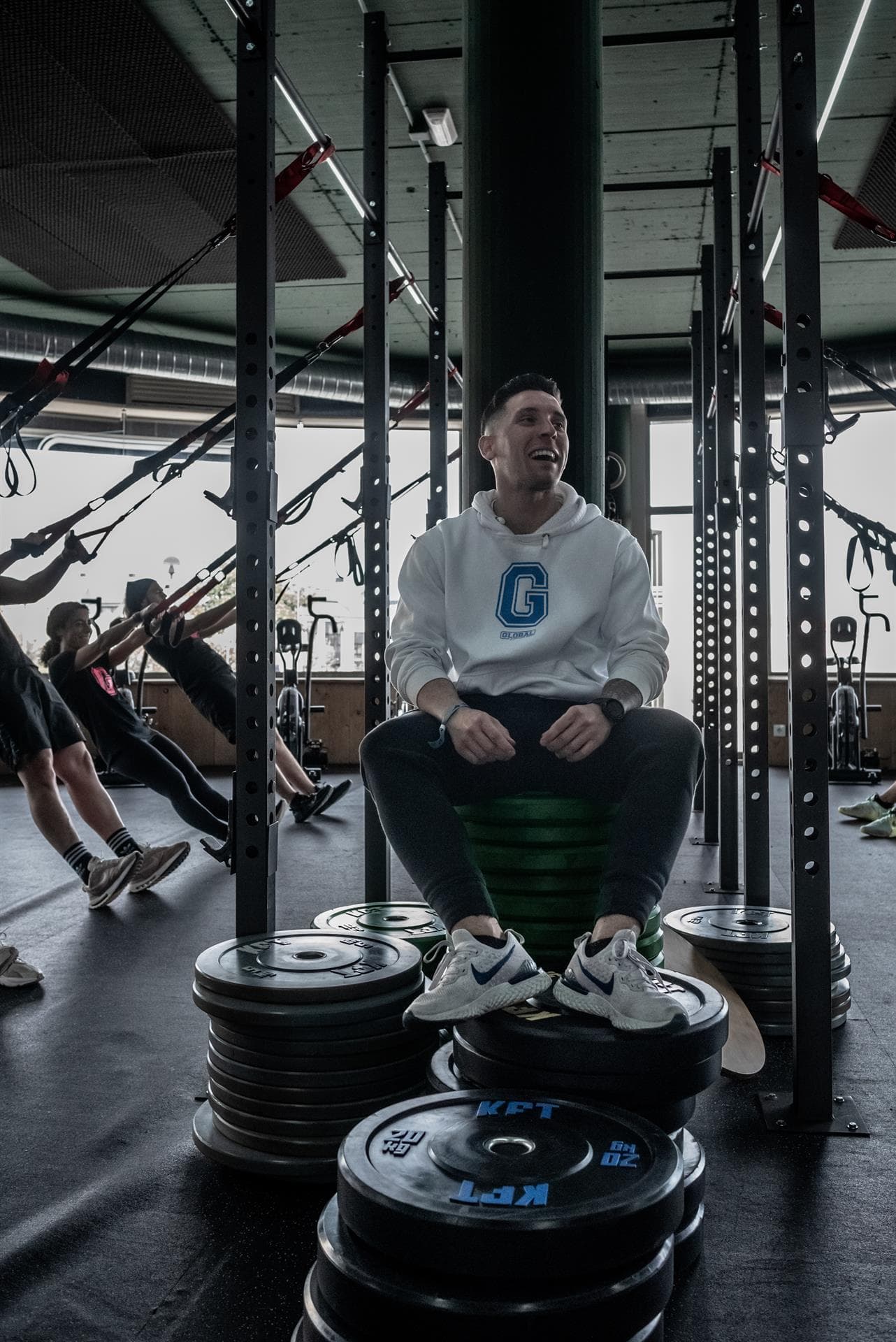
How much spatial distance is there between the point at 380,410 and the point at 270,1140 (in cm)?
204

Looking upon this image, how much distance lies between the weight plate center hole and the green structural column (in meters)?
1.73

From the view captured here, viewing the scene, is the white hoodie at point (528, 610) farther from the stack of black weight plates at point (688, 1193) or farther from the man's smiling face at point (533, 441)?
the stack of black weight plates at point (688, 1193)

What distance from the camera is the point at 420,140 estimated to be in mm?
4637

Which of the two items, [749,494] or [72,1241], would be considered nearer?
[72,1241]

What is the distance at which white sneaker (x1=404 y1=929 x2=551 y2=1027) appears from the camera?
149 cm

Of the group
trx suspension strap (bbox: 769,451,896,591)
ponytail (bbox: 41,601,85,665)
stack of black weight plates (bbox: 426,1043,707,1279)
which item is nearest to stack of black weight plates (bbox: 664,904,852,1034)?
stack of black weight plates (bbox: 426,1043,707,1279)

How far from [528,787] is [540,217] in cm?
150

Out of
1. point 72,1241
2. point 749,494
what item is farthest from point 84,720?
point 72,1241

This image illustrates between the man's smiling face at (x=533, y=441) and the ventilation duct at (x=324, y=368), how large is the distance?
172 inches

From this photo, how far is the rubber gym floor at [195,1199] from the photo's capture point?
4.28ft

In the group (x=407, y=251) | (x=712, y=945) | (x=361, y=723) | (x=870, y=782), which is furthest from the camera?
(x=361, y=723)

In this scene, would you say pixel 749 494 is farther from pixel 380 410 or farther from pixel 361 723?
pixel 361 723

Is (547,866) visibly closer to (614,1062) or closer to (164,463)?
A: (614,1062)

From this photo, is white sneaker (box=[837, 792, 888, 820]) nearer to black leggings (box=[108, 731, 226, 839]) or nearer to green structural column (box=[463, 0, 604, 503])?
black leggings (box=[108, 731, 226, 839])
